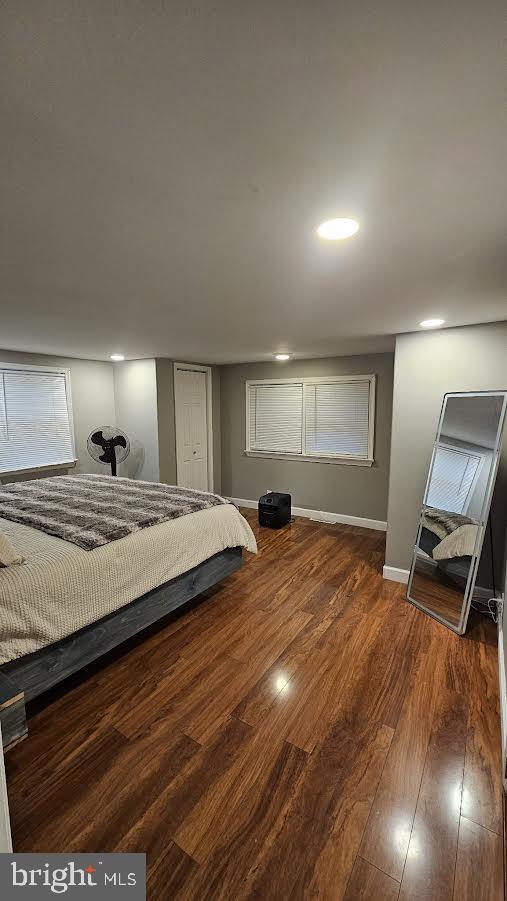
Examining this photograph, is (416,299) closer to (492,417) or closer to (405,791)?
(492,417)

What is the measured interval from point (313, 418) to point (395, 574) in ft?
7.54

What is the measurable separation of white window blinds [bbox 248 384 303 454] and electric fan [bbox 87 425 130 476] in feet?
6.07

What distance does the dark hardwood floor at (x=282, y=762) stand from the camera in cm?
123

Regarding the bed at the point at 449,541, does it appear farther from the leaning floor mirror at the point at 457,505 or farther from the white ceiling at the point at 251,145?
the white ceiling at the point at 251,145

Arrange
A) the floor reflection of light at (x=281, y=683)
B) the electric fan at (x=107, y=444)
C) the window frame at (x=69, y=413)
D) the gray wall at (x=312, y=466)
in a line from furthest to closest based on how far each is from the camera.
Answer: the electric fan at (x=107, y=444), the gray wall at (x=312, y=466), the window frame at (x=69, y=413), the floor reflection of light at (x=281, y=683)

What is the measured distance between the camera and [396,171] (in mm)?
968

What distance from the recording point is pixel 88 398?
4.86 metres

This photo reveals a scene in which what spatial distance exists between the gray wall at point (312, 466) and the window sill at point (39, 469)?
7.26 ft

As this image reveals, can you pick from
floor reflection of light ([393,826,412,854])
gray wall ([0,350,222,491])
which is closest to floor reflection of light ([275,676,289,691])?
floor reflection of light ([393,826,412,854])

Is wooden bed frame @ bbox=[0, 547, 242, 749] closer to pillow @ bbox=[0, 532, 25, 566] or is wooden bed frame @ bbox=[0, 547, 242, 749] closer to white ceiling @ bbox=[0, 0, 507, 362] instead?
pillow @ bbox=[0, 532, 25, 566]

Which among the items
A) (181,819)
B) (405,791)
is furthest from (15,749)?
(405,791)

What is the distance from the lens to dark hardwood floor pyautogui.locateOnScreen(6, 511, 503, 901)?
1.23 meters

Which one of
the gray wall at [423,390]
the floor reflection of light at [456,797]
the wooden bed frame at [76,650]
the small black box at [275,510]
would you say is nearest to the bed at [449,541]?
the gray wall at [423,390]

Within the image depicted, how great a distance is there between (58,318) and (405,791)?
325 centimetres
